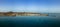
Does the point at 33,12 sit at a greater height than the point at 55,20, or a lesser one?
greater

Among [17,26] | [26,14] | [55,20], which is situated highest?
[26,14]

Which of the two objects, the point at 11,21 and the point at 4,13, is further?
the point at 11,21

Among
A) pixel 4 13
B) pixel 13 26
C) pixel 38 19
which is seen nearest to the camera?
pixel 4 13

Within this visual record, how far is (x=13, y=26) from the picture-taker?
339cm

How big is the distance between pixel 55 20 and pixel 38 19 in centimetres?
78

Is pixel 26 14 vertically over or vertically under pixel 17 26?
over

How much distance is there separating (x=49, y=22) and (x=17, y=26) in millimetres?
1463

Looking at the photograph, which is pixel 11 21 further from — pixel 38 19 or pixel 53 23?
pixel 53 23

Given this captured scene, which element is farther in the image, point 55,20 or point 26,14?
point 55,20

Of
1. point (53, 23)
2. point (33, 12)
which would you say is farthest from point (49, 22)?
point (33, 12)

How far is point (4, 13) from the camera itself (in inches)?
111

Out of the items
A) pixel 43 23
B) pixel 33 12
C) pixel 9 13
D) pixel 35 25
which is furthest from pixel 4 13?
pixel 43 23

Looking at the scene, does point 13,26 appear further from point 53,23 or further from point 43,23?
point 53,23

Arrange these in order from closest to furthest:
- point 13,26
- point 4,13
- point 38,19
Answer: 1. point 4,13
2. point 13,26
3. point 38,19
